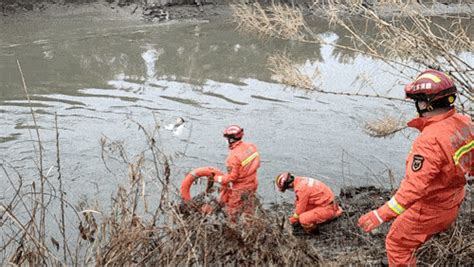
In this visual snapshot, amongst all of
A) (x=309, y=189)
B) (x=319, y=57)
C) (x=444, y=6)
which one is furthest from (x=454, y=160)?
(x=444, y=6)

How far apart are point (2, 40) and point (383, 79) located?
1482cm

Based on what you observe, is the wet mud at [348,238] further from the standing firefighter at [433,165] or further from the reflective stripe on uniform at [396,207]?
the reflective stripe on uniform at [396,207]

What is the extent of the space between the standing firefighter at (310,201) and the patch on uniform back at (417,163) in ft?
11.2

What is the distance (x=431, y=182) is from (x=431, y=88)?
799mm

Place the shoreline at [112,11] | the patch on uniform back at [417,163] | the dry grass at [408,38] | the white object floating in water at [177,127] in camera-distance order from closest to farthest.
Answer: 1. the patch on uniform back at [417,163]
2. the dry grass at [408,38]
3. the white object floating in water at [177,127]
4. the shoreline at [112,11]

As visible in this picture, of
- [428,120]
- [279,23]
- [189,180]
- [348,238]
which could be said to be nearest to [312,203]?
[348,238]

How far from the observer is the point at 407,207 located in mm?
4715

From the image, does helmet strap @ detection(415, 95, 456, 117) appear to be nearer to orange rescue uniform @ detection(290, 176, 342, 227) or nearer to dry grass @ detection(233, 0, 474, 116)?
dry grass @ detection(233, 0, 474, 116)

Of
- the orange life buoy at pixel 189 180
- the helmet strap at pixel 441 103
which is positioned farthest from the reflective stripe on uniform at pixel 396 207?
the orange life buoy at pixel 189 180

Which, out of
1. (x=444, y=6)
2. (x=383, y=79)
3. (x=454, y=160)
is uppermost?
(x=454, y=160)

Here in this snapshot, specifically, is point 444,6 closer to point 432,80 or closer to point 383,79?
point 383,79

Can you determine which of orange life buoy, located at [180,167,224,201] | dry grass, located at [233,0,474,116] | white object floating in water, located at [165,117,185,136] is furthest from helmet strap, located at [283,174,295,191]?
white object floating in water, located at [165,117,185,136]

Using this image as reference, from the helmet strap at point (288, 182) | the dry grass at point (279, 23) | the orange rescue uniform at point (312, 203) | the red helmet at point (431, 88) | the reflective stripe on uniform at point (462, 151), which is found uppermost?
the red helmet at point (431, 88)

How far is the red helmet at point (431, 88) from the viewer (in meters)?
4.69
